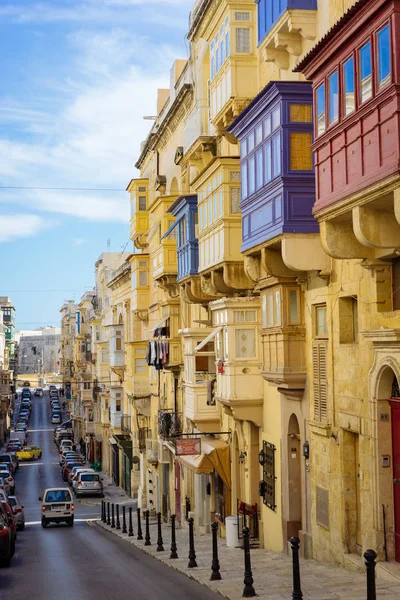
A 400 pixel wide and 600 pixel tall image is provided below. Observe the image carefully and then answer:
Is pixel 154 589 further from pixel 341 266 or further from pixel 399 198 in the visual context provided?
pixel 399 198

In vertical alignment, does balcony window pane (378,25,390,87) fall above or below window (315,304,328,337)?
above

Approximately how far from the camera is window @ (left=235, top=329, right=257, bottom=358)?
A: 2331 cm

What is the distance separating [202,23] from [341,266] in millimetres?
14263

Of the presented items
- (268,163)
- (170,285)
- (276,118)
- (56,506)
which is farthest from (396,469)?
(56,506)

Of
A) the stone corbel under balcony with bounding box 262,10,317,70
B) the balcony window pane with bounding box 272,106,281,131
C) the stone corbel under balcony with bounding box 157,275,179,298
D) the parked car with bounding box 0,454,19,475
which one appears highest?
the stone corbel under balcony with bounding box 262,10,317,70

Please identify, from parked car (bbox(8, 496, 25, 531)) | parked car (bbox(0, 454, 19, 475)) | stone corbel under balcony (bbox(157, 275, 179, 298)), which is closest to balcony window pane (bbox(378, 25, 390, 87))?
stone corbel under balcony (bbox(157, 275, 179, 298))

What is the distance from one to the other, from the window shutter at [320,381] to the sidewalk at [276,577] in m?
2.96

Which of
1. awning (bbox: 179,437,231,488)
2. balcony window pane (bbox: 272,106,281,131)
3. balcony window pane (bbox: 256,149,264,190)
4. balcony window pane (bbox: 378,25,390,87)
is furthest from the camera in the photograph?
awning (bbox: 179,437,231,488)

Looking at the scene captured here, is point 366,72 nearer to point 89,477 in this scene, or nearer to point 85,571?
point 85,571

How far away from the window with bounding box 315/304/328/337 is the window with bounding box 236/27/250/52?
8.18 metres

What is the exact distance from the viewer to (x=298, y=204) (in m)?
17.9

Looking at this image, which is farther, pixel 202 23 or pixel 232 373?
pixel 202 23

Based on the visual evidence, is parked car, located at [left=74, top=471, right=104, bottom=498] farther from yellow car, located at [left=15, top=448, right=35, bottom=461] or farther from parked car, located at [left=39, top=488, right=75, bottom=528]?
yellow car, located at [left=15, top=448, right=35, bottom=461]

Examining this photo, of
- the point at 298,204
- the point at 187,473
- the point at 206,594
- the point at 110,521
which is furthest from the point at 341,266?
the point at 110,521
